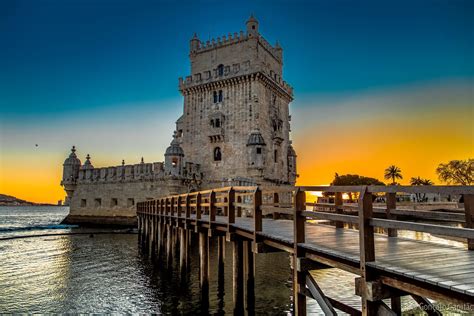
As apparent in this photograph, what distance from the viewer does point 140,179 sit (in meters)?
36.3

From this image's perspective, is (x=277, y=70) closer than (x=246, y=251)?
No

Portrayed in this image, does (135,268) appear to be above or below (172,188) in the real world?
below

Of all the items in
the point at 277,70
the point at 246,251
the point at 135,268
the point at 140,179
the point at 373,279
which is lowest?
the point at 135,268

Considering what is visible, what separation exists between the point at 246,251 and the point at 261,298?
1.67 meters

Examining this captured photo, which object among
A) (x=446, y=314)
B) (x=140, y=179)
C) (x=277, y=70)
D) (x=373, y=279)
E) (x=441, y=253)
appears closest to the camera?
(x=373, y=279)

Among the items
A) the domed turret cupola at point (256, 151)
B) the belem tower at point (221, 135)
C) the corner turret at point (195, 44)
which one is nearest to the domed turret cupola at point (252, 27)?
the belem tower at point (221, 135)

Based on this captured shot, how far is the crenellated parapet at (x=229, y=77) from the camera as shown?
3306cm

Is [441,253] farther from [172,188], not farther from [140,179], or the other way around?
[140,179]

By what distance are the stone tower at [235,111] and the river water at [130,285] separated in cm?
1282

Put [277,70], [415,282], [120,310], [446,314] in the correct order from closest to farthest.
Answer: [415,282]
[446,314]
[120,310]
[277,70]

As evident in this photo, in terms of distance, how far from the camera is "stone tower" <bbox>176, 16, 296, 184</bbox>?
108 feet

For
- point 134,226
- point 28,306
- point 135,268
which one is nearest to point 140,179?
point 134,226

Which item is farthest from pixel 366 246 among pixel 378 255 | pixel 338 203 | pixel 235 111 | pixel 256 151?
pixel 235 111

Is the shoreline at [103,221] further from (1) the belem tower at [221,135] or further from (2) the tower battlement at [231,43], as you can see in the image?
(2) the tower battlement at [231,43]
